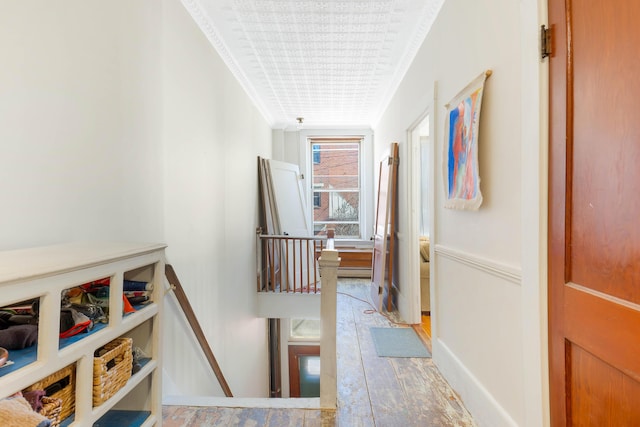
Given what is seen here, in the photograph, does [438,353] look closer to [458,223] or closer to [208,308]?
[458,223]

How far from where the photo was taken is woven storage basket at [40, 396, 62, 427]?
0.75 metres

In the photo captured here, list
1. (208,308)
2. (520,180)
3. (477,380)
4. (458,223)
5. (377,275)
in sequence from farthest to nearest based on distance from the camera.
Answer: (377,275), (208,308), (458,223), (477,380), (520,180)

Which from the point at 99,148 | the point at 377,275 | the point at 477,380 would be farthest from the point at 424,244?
the point at 99,148

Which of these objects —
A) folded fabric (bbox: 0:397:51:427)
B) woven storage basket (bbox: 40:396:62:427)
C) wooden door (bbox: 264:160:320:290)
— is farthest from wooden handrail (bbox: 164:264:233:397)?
wooden door (bbox: 264:160:320:290)

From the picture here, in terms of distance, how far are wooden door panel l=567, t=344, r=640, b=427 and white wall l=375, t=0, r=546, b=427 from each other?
0.13 m

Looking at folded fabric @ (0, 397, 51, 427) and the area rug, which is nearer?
folded fabric @ (0, 397, 51, 427)

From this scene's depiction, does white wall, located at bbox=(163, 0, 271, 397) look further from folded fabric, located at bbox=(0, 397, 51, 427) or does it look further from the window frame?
the window frame

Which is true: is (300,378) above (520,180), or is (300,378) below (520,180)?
below

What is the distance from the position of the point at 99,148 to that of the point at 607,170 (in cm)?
185

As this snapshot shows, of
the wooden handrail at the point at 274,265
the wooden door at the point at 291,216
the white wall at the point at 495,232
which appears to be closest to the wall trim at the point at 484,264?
the white wall at the point at 495,232

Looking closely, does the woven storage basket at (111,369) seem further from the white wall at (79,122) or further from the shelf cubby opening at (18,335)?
the white wall at (79,122)

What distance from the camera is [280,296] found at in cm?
380

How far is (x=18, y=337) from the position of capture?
30.6 inches

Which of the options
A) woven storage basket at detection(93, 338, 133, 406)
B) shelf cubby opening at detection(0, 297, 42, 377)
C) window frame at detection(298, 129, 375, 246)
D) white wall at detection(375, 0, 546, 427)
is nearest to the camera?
shelf cubby opening at detection(0, 297, 42, 377)
